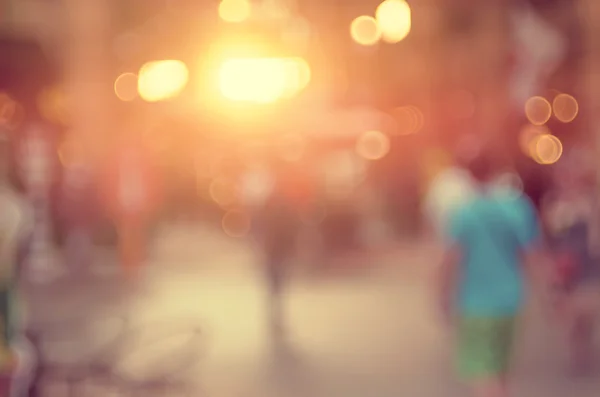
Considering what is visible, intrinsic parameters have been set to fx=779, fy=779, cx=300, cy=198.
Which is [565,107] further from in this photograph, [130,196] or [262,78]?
[130,196]

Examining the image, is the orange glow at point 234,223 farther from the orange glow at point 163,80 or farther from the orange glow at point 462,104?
the orange glow at point 462,104

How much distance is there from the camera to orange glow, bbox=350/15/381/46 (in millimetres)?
7328

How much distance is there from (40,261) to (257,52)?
10.6ft

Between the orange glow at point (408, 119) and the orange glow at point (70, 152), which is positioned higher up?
the orange glow at point (408, 119)

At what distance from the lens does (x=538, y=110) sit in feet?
29.2

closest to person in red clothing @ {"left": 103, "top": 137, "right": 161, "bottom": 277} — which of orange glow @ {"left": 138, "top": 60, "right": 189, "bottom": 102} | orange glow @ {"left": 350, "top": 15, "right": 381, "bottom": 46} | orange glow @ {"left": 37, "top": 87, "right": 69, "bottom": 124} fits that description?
orange glow @ {"left": 138, "top": 60, "right": 189, "bottom": 102}

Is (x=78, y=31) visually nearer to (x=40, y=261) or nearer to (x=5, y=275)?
(x=40, y=261)

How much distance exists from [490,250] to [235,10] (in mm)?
4915

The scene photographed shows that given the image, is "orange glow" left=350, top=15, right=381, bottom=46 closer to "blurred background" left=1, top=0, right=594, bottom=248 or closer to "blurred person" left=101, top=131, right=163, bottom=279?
"blurred background" left=1, top=0, right=594, bottom=248

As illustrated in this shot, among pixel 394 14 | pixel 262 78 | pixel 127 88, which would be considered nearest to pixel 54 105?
pixel 127 88

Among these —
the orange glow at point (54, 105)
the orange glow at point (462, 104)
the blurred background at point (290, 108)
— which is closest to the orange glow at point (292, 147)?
the blurred background at point (290, 108)

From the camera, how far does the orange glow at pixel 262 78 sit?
25.3 ft

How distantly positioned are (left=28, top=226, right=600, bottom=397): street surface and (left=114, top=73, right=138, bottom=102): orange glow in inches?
79.2

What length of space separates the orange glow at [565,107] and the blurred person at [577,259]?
3707 millimetres
